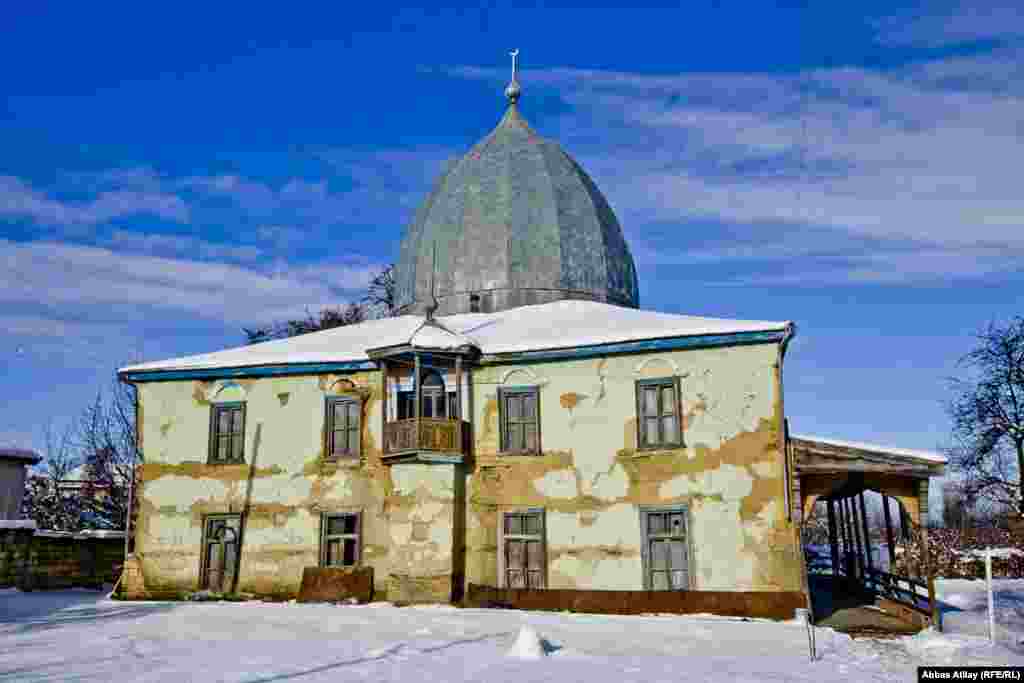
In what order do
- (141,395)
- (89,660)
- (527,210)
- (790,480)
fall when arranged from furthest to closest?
(527,210), (141,395), (790,480), (89,660)

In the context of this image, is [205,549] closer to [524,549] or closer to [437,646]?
[524,549]

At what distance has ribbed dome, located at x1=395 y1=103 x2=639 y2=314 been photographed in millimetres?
24469

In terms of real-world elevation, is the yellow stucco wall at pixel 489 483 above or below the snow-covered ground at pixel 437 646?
above

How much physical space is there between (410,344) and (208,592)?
6.90m

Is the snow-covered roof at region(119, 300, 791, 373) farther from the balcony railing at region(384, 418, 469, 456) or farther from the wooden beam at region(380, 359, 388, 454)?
the balcony railing at region(384, 418, 469, 456)

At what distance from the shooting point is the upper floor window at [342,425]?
20.5m

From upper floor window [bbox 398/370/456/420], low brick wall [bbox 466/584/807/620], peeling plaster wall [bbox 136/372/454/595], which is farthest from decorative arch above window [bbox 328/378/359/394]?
low brick wall [bbox 466/584/807/620]

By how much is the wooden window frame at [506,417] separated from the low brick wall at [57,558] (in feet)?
35.3

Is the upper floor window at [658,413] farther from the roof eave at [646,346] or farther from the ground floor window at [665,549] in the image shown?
the ground floor window at [665,549]

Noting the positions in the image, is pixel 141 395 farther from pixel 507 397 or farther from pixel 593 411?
pixel 593 411

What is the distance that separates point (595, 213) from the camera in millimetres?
25984

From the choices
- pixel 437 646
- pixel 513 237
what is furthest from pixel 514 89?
pixel 437 646

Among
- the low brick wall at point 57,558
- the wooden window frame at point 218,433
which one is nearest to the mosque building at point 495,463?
the wooden window frame at point 218,433

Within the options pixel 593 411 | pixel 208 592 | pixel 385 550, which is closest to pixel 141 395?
pixel 208 592
